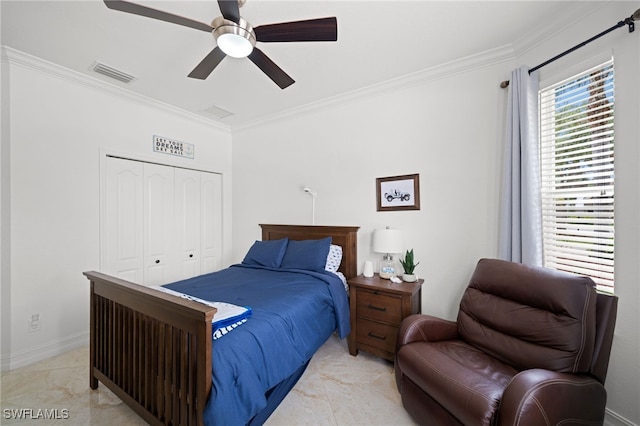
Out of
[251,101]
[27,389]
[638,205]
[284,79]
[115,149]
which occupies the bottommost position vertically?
[27,389]

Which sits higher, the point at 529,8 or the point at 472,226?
the point at 529,8

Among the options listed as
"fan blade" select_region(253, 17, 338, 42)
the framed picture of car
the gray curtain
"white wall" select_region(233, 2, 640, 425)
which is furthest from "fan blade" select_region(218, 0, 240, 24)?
the gray curtain

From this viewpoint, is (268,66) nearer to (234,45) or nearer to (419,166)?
(234,45)

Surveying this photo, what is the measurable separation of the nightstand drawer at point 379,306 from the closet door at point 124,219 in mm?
2586

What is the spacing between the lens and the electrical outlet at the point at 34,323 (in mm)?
2377

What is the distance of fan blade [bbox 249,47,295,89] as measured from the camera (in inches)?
69.4

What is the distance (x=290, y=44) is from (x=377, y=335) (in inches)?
100

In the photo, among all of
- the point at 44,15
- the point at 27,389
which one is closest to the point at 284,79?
the point at 44,15

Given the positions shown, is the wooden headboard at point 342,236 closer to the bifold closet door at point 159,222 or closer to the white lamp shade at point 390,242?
the white lamp shade at point 390,242

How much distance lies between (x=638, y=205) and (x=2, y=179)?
177 inches

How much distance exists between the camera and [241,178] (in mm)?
4062

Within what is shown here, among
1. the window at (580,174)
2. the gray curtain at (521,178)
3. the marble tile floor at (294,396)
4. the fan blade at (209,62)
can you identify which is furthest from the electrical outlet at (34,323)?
the window at (580,174)

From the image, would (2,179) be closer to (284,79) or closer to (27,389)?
(27,389)

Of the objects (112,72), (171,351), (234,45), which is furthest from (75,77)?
(171,351)
